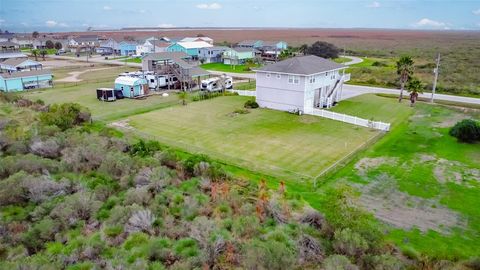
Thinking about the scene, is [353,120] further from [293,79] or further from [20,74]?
[20,74]

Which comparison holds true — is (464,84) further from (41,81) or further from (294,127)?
(41,81)

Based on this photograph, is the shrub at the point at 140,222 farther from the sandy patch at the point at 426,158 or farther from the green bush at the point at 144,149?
the sandy patch at the point at 426,158

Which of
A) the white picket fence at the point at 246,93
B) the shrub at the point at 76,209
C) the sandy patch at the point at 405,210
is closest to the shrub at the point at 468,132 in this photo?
the sandy patch at the point at 405,210

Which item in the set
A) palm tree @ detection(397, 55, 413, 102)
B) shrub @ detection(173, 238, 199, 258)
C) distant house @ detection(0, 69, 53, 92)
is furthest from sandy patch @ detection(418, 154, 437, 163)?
distant house @ detection(0, 69, 53, 92)

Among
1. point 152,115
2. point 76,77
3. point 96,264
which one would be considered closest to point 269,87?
point 152,115

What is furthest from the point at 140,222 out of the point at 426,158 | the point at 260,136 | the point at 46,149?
the point at 426,158

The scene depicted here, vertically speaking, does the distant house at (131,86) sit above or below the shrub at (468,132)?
above
